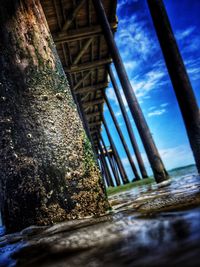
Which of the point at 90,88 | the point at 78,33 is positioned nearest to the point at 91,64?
the point at 90,88

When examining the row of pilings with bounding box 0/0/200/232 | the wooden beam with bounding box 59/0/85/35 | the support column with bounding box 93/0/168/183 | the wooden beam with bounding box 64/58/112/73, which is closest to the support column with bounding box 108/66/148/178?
the wooden beam with bounding box 64/58/112/73

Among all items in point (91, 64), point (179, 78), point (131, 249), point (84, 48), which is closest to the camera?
point (131, 249)

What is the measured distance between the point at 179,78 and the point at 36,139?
1.62 m

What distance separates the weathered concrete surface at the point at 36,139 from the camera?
1493mm

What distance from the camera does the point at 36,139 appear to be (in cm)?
157

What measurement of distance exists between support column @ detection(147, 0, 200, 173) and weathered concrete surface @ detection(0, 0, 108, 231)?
119cm

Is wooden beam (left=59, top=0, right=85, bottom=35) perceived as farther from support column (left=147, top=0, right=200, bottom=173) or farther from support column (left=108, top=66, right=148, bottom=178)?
support column (left=147, top=0, right=200, bottom=173)

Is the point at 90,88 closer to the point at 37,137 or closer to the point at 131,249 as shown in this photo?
the point at 37,137

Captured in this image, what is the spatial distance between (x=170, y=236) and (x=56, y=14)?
674 cm

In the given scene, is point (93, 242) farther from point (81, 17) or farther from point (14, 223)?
point (81, 17)

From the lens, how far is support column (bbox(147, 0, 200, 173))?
2311mm

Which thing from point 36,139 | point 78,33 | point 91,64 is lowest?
point 36,139

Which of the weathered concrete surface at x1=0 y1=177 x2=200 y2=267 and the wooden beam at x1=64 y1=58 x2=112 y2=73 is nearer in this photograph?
the weathered concrete surface at x1=0 y1=177 x2=200 y2=267

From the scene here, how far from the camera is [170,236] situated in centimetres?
56
